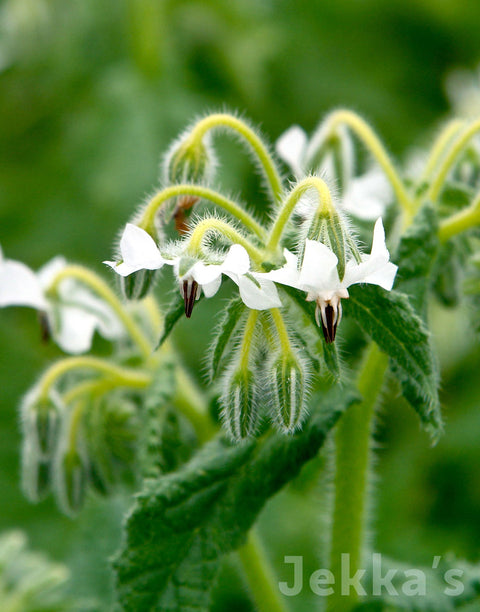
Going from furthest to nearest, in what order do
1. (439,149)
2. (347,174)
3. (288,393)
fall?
(347,174)
(439,149)
(288,393)

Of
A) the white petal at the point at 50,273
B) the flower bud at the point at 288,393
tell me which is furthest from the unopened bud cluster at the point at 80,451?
the flower bud at the point at 288,393

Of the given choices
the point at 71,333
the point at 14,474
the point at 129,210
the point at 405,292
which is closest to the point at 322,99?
the point at 129,210

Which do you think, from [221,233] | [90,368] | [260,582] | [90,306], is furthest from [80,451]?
[221,233]

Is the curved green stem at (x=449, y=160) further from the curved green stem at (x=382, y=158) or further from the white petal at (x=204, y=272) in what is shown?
the white petal at (x=204, y=272)

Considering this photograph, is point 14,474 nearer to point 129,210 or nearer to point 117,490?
point 129,210

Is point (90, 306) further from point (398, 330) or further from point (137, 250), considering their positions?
point (398, 330)

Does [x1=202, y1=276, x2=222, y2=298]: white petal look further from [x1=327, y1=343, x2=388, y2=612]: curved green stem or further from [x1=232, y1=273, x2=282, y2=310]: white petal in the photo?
[x1=327, y1=343, x2=388, y2=612]: curved green stem

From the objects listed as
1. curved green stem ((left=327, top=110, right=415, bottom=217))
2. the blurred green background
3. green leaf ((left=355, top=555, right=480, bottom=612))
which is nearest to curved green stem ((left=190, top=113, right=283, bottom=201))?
→ curved green stem ((left=327, top=110, right=415, bottom=217))

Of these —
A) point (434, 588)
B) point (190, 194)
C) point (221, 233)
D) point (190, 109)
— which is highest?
point (190, 109)
